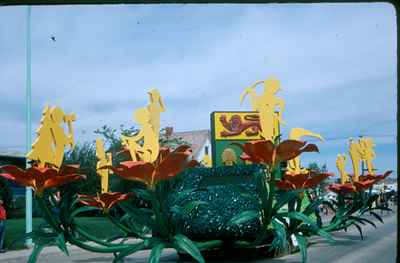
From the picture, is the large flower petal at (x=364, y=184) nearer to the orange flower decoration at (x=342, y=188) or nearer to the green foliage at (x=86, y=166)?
the orange flower decoration at (x=342, y=188)

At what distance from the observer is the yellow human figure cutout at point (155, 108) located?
5.91 ft

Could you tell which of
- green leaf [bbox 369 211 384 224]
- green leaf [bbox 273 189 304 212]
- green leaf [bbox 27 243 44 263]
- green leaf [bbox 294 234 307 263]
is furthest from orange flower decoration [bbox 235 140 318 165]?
green leaf [bbox 369 211 384 224]

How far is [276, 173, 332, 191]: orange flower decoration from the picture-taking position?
2127 millimetres

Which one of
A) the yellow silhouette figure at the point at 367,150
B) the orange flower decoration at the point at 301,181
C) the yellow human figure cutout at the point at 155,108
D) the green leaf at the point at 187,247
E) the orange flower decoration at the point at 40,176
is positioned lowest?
the green leaf at the point at 187,247

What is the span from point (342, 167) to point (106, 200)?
53.6 inches

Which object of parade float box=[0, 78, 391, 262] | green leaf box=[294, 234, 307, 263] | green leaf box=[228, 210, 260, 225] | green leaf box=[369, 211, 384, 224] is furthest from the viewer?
green leaf box=[369, 211, 384, 224]

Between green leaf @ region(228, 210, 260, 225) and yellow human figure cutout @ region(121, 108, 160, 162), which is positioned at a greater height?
yellow human figure cutout @ region(121, 108, 160, 162)

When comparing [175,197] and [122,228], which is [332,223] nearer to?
[175,197]

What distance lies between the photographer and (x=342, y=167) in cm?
273

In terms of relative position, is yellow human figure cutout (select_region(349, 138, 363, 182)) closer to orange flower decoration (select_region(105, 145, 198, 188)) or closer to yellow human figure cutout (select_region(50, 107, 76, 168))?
orange flower decoration (select_region(105, 145, 198, 188))

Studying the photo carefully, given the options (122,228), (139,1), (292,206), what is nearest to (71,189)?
(122,228)

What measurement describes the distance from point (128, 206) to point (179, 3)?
3.19 ft

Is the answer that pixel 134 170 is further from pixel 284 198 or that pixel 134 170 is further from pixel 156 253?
pixel 284 198

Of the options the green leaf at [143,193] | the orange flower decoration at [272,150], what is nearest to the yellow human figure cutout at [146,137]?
the green leaf at [143,193]
